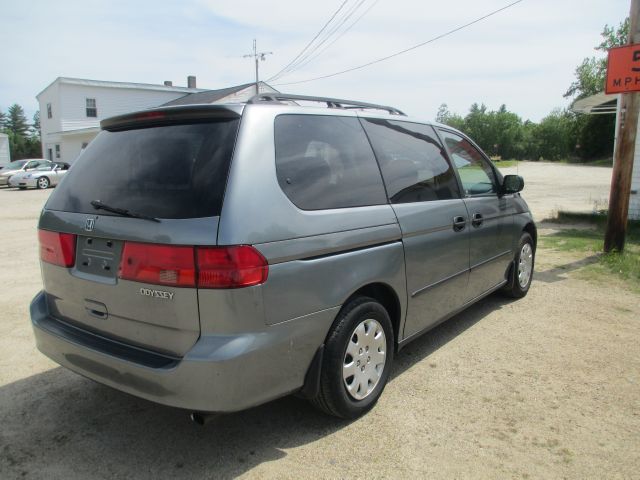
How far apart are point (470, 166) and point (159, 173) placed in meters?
2.99

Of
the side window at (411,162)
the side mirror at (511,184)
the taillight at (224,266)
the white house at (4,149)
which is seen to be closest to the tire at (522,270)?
the side mirror at (511,184)

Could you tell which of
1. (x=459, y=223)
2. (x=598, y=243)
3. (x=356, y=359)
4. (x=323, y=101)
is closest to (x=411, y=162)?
(x=459, y=223)

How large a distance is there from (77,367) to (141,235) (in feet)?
3.11

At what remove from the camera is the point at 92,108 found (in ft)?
105

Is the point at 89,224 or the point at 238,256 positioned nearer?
the point at 238,256

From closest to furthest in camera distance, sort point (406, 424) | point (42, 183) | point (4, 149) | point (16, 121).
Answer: point (406, 424), point (42, 183), point (4, 149), point (16, 121)

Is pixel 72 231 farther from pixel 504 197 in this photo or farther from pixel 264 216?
pixel 504 197

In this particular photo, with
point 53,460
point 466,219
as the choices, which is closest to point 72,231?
point 53,460

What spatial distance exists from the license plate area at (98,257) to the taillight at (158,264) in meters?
0.07

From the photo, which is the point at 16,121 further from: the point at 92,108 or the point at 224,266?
the point at 224,266

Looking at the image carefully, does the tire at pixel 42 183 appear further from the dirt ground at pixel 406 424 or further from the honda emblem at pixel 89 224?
the honda emblem at pixel 89 224

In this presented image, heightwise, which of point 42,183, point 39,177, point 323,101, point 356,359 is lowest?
point 42,183

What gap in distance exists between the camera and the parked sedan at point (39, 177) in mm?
24016

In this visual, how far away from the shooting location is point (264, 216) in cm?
241
